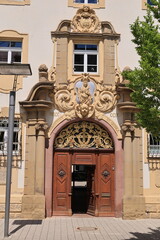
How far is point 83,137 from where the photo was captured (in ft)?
43.2

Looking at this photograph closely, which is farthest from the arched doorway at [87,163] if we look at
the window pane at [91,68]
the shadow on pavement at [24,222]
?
the window pane at [91,68]

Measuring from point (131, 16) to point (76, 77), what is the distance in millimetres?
3442

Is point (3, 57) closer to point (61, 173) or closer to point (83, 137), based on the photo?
point (83, 137)

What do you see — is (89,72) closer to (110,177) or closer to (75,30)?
(75,30)

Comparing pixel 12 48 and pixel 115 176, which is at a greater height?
pixel 12 48

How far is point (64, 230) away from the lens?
10.2 meters

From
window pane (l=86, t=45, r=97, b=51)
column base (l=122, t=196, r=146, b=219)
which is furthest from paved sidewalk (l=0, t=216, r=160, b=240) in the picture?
window pane (l=86, t=45, r=97, b=51)

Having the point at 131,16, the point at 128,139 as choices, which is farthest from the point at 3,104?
the point at 131,16

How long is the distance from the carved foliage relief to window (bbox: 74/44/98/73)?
1.90ft

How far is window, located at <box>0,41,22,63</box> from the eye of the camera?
13.5m

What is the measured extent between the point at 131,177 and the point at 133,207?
107 centimetres

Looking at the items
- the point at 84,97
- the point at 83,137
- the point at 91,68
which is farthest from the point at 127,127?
the point at 91,68

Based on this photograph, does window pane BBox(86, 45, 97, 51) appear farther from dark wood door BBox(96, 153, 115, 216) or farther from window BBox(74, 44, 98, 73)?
dark wood door BBox(96, 153, 115, 216)

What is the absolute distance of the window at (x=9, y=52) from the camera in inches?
531
